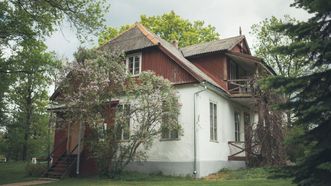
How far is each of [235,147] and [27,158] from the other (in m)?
25.8

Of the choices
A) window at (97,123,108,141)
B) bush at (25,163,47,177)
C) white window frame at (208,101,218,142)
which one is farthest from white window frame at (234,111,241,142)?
bush at (25,163,47,177)

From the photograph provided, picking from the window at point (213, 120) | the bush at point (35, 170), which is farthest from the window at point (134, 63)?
the bush at point (35, 170)

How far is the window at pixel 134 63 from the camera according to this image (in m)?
18.5

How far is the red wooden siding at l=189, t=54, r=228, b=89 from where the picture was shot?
63.7 feet

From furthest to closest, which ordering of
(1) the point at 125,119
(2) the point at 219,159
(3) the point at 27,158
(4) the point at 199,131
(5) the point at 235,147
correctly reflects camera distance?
(3) the point at 27,158 → (5) the point at 235,147 → (2) the point at 219,159 → (4) the point at 199,131 → (1) the point at 125,119

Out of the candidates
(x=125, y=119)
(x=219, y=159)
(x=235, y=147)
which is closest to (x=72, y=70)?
(x=125, y=119)

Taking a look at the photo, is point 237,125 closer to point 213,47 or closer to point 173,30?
point 213,47

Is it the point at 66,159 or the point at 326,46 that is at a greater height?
the point at 326,46

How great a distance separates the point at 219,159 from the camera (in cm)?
1761

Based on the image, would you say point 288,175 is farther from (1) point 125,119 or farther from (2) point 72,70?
(2) point 72,70

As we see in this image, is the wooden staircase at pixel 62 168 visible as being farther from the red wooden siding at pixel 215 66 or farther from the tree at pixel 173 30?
the tree at pixel 173 30

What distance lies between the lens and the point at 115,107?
15.4 m

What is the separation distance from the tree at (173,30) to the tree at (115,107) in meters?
21.7

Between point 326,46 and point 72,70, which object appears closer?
point 326,46
